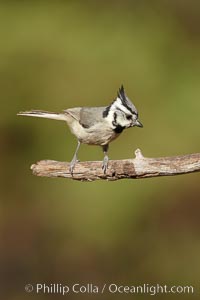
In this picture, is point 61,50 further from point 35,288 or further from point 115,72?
point 35,288

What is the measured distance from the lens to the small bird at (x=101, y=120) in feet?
10.8

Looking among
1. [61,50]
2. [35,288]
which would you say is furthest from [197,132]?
[35,288]

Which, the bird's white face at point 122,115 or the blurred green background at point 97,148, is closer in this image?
the bird's white face at point 122,115

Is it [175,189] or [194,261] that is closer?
[194,261]

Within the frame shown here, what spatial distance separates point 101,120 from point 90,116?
79 millimetres

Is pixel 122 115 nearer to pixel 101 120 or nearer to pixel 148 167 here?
pixel 101 120

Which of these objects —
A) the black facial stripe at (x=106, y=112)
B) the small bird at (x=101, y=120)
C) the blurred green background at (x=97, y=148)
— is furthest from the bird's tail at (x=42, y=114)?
the blurred green background at (x=97, y=148)

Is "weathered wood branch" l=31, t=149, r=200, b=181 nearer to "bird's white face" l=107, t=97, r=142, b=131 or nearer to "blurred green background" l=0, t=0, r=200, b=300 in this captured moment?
"bird's white face" l=107, t=97, r=142, b=131

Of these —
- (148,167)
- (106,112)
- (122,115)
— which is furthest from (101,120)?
(148,167)

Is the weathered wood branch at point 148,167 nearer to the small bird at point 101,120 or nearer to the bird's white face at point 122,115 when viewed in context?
the small bird at point 101,120

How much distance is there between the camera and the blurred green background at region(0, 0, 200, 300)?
17.6 ft

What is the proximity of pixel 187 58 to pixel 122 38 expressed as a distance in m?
0.66

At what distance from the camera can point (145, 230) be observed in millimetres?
5590

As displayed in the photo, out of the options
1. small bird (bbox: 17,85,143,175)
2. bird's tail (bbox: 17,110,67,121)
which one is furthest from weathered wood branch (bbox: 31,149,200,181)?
bird's tail (bbox: 17,110,67,121)
